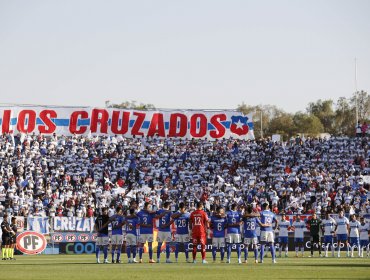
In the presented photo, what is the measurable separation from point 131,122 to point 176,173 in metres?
8.61

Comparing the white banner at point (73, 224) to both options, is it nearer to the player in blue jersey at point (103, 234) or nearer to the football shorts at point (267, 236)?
the player in blue jersey at point (103, 234)

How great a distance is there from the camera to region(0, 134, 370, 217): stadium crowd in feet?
200

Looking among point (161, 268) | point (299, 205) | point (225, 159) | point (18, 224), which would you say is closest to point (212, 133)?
point (225, 159)

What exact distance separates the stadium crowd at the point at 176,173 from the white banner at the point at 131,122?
1.04 m

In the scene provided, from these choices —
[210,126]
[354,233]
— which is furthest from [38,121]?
[354,233]

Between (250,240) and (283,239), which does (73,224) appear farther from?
(250,240)

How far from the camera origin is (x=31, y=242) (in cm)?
4978

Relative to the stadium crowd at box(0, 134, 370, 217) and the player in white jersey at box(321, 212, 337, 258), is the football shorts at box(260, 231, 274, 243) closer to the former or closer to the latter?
the player in white jersey at box(321, 212, 337, 258)

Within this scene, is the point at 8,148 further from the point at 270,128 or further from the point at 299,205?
the point at 270,128

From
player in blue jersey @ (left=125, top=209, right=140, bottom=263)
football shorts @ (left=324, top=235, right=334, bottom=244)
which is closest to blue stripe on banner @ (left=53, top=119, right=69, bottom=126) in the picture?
football shorts @ (left=324, top=235, right=334, bottom=244)

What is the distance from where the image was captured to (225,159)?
70188 millimetres

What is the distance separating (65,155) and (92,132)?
4875 millimetres

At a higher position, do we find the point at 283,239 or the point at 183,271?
the point at 283,239

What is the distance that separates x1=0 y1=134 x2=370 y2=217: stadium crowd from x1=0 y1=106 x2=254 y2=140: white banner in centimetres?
104
